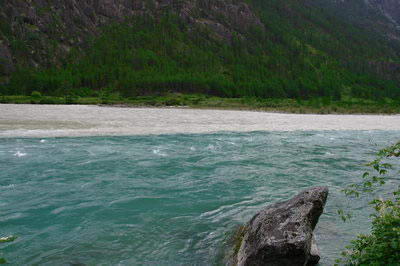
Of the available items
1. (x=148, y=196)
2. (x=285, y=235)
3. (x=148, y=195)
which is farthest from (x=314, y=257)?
(x=148, y=195)

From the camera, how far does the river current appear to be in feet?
35.5

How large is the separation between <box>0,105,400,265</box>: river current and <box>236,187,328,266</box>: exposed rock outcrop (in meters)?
1.28

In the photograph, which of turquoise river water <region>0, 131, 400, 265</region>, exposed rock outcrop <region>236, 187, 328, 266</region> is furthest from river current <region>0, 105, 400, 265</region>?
exposed rock outcrop <region>236, 187, 328, 266</region>

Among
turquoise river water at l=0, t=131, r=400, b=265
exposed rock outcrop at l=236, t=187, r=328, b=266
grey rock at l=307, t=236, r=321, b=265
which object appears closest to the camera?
exposed rock outcrop at l=236, t=187, r=328, b=266

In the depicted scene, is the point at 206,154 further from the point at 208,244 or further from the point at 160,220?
Result: the point at 208,244

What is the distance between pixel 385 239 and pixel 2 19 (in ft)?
756

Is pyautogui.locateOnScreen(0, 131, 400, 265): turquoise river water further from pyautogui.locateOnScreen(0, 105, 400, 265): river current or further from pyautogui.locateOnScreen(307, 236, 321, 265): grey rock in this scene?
pyautogui.locateOnScreen(307, 236, 321, 265): grey rock

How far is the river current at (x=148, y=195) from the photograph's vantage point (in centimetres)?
1081

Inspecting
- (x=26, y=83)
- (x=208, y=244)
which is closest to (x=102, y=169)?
(x=208, y=244)

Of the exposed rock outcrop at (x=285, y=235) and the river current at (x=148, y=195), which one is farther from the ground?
the exposed rock outcrop at (x=285, y=235)

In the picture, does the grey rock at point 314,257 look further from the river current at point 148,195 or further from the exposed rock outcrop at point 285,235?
the river current at point 148,195

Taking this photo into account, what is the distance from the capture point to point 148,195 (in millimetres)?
16250

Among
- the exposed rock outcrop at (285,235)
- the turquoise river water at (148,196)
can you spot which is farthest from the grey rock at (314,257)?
the turquoise river water at (148,196)

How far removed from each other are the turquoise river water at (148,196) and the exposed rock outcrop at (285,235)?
124 cm
